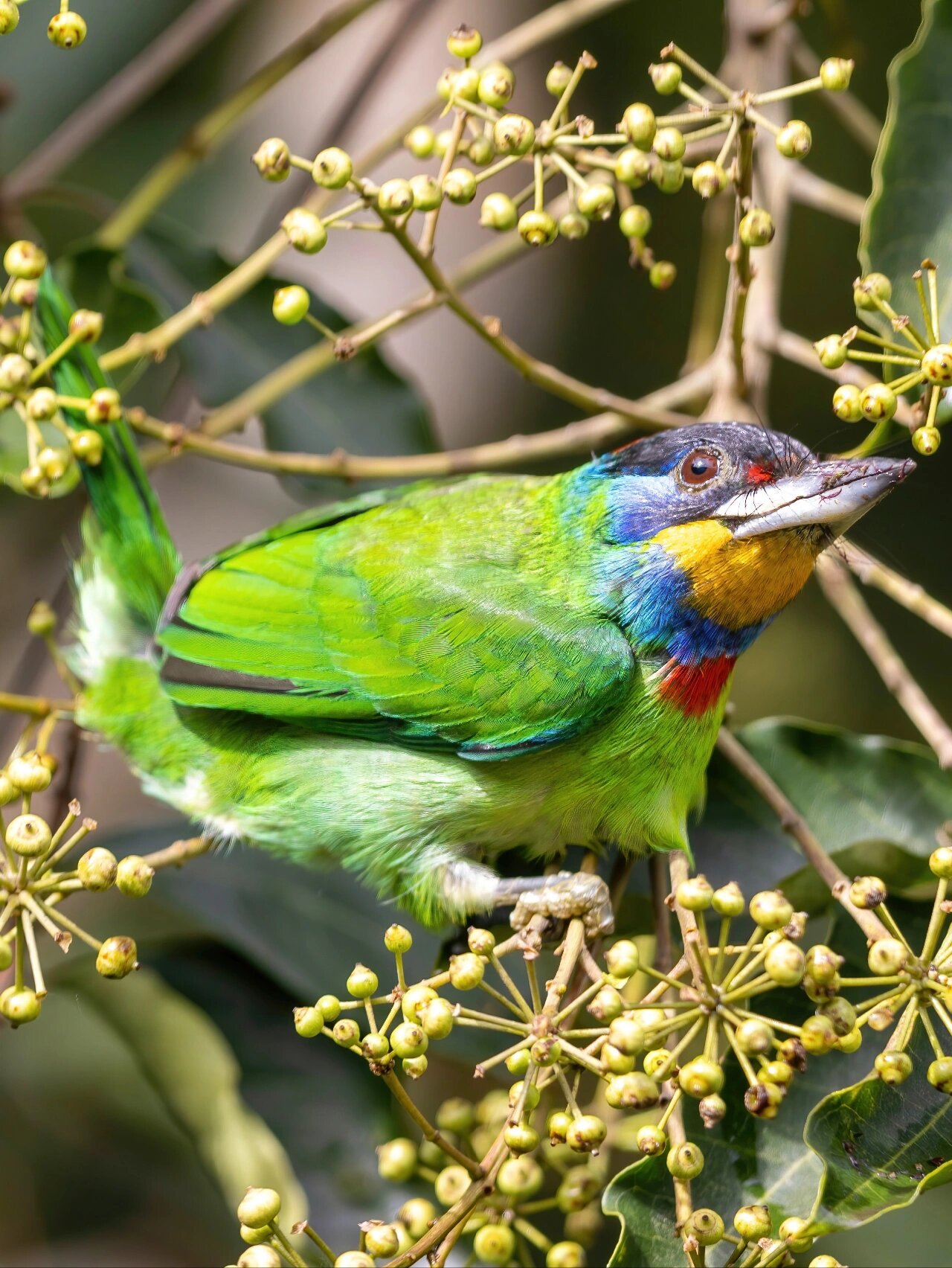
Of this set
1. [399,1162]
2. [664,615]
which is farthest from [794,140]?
[399,1162]

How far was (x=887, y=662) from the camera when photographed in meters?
2.22

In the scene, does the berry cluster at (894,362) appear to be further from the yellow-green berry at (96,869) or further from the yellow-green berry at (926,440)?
the yellow-green berry at (96,869)

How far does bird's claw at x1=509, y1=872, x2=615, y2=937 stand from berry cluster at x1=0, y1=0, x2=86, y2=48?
4.77 feet

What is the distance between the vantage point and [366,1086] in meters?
2.73

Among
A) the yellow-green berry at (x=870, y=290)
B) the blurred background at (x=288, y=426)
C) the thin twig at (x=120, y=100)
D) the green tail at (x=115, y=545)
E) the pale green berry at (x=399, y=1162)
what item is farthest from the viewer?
the thin twig at (x=120, y=100)

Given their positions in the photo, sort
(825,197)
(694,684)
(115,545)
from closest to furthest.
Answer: (694,684)
(825,197)
(115,545)

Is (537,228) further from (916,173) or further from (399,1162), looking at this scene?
(399,1162)

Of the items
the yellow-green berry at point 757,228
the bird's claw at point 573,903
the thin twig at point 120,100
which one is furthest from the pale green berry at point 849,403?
the thin twig at point 120,100

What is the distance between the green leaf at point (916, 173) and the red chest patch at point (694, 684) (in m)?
0.65

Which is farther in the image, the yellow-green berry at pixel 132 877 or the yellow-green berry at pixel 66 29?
the yellow-green berry at pixel 66 29

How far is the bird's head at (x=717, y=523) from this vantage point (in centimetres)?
203

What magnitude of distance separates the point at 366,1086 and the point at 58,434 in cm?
145

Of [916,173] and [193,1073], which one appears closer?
[916,173]

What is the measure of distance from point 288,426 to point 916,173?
1424 millimetres
